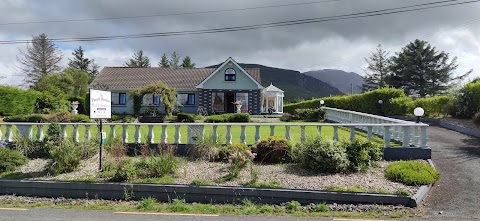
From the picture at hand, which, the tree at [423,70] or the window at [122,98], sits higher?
the tree at [423,70]

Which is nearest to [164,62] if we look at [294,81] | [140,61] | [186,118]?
[140,61]

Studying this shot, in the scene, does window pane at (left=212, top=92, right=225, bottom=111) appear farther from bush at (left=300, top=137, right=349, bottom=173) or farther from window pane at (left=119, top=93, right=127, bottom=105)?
bush at (left=300, top=137, right=349, bottom=173)

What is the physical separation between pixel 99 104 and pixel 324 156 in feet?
18.9

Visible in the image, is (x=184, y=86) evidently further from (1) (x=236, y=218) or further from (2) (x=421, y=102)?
(1) (x=236, y=218)

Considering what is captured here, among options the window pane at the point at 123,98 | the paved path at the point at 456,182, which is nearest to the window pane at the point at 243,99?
the window pane at the point at 123,98

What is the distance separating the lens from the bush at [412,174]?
25.0 feet

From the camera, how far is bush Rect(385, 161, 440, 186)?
7.61m

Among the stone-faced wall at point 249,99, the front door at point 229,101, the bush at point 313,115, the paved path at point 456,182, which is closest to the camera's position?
the paved path at point 456,182

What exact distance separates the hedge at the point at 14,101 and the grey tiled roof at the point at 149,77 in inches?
265

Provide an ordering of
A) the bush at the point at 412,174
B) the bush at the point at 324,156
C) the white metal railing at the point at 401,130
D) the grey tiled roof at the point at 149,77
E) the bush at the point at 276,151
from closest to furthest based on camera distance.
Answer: the bush at the point at 412,174 < the bush at the point at 324,156 < the bush at the point at 276,151 < the white metal railing at the point at 401,130 < the grey tiled roof at the point at 149,77

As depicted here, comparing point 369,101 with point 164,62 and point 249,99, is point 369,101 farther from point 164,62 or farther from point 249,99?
point 164,62

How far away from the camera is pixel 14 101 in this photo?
31672 millimetres

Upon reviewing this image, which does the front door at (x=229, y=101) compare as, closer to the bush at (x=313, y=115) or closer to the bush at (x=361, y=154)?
the bush at (x=313, y=115)

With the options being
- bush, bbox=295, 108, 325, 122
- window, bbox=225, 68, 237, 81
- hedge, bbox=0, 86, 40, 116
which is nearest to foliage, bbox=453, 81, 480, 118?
bush, bbox=295, 108, 325, 122
